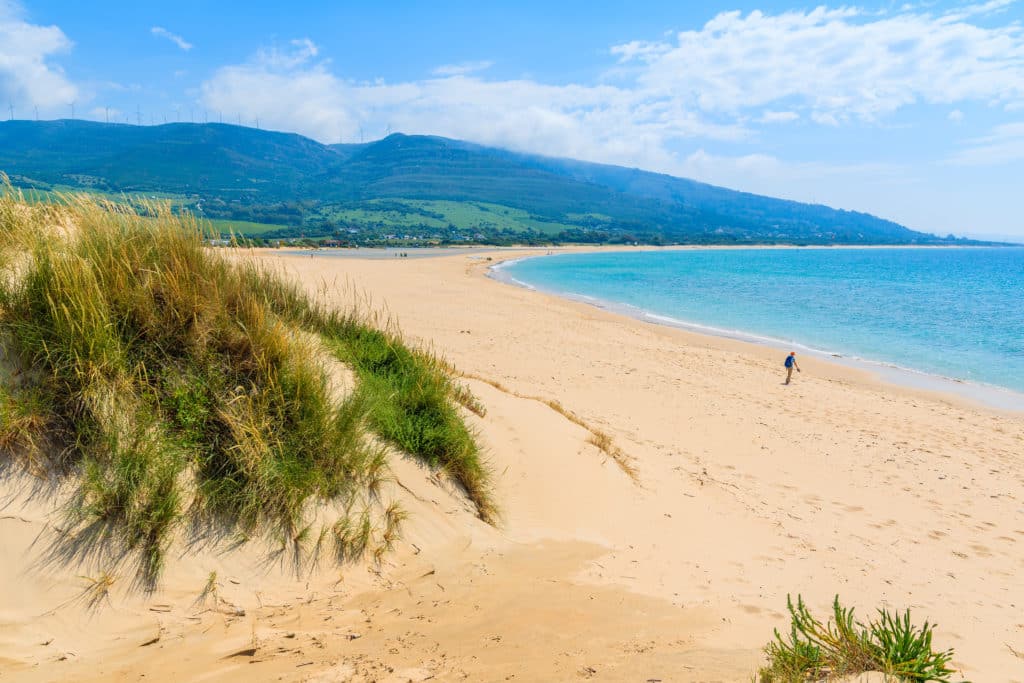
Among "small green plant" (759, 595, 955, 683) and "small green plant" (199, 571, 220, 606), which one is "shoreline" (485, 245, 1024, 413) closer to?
"small green plant" (759, 595, 955, 683)

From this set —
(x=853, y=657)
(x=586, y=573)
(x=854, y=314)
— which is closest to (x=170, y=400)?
(x=586, y=573)

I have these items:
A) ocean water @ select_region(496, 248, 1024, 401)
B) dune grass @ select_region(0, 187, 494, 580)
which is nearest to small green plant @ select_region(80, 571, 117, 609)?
dune grass @ select_region(0, 187, 494, 580)

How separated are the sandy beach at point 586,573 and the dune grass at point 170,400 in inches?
11.5

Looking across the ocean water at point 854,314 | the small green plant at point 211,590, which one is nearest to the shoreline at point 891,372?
the ocean water at point 854,314

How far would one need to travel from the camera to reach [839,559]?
570 centimetres

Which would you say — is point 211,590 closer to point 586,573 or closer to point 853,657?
point 586,573

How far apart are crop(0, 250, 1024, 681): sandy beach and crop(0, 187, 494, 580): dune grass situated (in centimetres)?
29

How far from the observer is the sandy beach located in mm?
3234

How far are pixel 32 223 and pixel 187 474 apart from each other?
10.9 feet

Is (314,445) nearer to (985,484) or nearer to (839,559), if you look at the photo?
(839,559)

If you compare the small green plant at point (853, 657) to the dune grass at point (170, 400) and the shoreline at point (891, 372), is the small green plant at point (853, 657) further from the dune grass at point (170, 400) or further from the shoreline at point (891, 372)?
the shoreline at point (891, 372)

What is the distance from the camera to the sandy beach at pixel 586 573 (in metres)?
3.23

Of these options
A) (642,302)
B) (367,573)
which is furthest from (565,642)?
(642,302)

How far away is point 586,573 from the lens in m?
4.49
